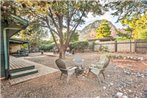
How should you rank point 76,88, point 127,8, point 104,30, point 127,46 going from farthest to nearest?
point 104,30 → point 127,46 → point 127,8 → point 76,88

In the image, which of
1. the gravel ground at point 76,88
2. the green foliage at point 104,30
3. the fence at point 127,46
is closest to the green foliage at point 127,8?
the gravel ground at point 76,88

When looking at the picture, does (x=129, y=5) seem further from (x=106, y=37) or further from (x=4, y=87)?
(x=106, y=37)

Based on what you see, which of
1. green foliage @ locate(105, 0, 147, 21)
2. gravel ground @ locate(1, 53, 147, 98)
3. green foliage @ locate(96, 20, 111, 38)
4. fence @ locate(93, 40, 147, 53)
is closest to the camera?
gravel ground @ locate(1, 53, 147, 98)

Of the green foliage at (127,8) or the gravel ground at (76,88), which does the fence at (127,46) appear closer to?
the green foliage at (127,8)

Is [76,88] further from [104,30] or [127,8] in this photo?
[104,30]

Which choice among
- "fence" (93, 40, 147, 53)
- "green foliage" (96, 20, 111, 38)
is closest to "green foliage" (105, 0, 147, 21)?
"fence" (93, 40, 147, 53)

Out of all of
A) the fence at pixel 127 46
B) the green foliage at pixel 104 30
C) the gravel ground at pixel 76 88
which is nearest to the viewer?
the gravel ground at pixel 76 88

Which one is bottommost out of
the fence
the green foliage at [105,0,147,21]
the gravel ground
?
the gravel ground

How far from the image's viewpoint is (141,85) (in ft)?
15.5

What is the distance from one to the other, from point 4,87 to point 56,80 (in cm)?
178

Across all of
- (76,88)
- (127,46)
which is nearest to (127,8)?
(76,88)

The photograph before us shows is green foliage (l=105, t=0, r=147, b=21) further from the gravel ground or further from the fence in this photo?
the fence

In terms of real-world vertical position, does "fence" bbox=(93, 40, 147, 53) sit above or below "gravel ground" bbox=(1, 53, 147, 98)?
above

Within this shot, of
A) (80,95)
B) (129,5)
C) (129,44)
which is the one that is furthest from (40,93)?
(129,44)
